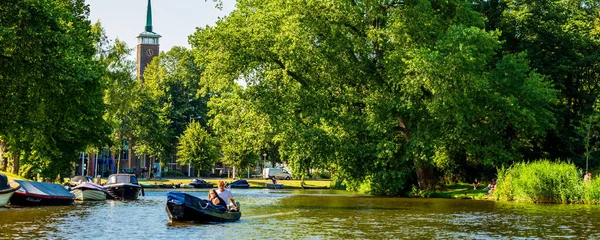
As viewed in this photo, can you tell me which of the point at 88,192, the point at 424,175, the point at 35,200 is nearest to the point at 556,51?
the point at 424,175

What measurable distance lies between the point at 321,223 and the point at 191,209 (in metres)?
5.44

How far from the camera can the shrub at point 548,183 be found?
4797cm

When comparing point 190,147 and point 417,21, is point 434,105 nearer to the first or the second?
point 417,21

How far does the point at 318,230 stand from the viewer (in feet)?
99.2

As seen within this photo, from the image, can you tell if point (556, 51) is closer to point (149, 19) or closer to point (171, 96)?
point (171, 96)

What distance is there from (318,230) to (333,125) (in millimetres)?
26224

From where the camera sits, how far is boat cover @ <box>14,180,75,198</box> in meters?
43.5

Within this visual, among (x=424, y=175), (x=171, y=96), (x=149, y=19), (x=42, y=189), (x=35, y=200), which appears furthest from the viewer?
(x=149, y=19)

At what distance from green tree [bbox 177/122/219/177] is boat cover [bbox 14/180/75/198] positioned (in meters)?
64.7

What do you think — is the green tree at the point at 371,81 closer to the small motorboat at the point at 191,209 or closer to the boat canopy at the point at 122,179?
the boat canopy at the point at 122,179

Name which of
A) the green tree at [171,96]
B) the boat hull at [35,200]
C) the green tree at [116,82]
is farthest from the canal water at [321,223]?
the green tree at [171,96]

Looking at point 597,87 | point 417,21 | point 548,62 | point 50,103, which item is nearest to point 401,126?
point 417,21

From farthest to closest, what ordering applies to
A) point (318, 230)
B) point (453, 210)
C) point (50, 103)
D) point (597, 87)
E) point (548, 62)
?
point (597, 87), point (548, 62), point (453, 210), point (50, 103), point (318, 230)

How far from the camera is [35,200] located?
144 ft
